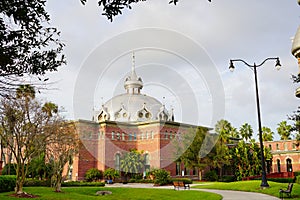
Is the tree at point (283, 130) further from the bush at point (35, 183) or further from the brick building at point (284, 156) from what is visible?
the bush at point (35, 183)

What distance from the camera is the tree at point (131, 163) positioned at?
47938mm

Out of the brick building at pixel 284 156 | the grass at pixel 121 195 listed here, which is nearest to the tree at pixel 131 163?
the grass at pixel 121 195

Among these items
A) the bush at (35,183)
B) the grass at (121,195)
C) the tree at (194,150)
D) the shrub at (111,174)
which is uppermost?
the tree at (194,150)

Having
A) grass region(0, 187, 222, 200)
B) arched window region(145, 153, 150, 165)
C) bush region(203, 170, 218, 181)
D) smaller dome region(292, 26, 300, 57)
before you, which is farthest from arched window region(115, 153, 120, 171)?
smaller dome region(292, 26, 300, 57)

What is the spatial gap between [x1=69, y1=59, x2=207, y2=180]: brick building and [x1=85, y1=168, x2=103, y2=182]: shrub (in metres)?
1.17

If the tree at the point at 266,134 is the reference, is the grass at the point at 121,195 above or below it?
below

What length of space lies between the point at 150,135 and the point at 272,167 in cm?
2401

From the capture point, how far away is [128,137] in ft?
174

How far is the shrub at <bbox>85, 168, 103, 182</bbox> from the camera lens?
153ft

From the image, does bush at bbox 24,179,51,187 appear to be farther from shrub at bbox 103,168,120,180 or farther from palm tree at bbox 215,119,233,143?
palm tree at bbox 215,119,233,143

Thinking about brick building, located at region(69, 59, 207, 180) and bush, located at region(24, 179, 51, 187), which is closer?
bush, located at region(24, 179, 51, 187)

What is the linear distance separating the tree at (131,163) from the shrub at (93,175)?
3.26m

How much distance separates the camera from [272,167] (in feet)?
201

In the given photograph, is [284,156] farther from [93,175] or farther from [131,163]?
[93,175]
